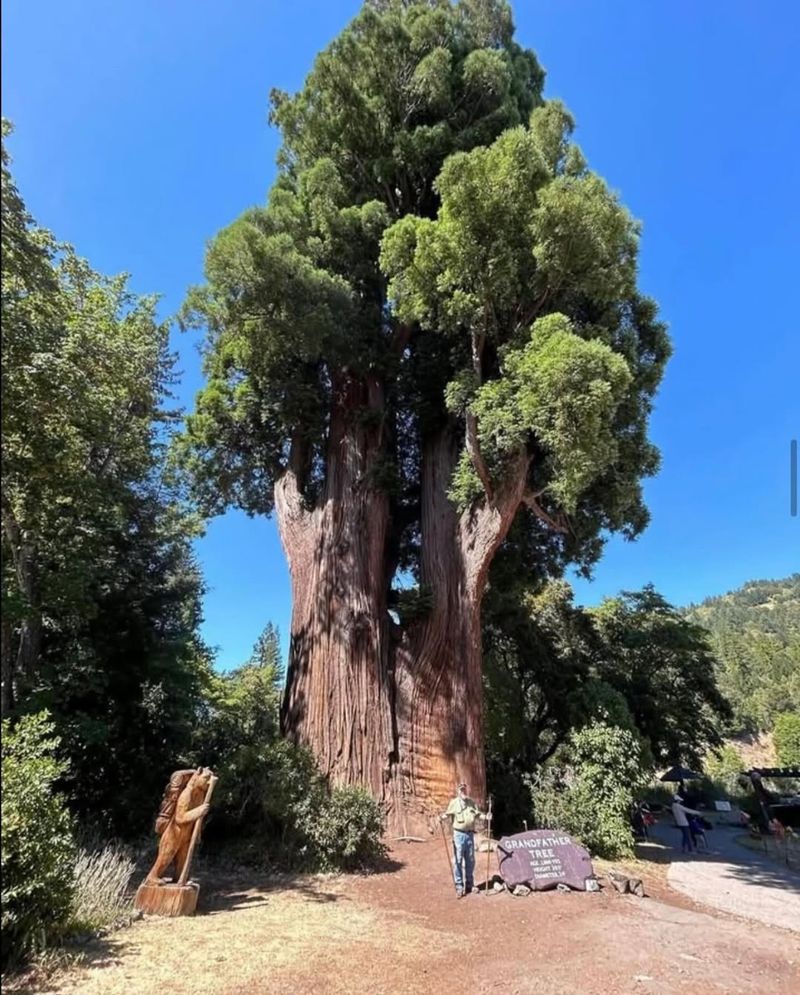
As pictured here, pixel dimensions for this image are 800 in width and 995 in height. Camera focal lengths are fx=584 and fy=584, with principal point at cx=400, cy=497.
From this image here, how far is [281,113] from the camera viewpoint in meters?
13.9

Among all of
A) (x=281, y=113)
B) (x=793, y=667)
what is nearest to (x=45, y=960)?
(x=281, y=113)

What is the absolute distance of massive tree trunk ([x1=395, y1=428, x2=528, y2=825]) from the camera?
982 cm

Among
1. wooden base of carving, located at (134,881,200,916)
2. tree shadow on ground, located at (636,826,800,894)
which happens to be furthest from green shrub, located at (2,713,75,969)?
tree shadow on ground, located at (636,826,800,894)

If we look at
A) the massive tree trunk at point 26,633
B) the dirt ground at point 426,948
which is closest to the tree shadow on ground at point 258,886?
the dirt ground at point 426,948

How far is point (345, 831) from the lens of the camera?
26.9ft

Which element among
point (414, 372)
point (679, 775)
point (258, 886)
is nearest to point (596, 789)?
point (258, 886)

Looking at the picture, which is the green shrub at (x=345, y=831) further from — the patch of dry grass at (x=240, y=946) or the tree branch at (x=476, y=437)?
the tree branch at (x=476, y=437)

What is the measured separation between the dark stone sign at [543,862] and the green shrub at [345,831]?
1936 mm

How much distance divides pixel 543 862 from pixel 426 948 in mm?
2763

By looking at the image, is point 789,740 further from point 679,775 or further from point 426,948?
point 426,948

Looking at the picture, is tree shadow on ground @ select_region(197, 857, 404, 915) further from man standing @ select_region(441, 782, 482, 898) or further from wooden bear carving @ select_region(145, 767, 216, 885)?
man standing @ select_region(441, 782, 482, 898)

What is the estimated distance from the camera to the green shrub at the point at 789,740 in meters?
43.2

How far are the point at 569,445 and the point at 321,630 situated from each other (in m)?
5.46

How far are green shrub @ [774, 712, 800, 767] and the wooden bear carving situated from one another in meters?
49.9
